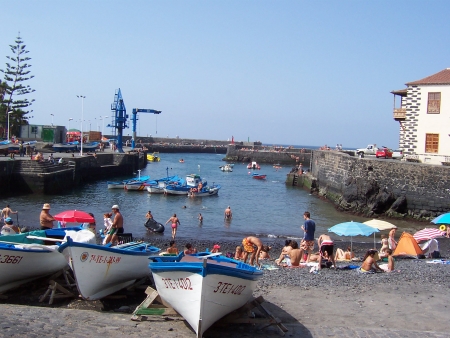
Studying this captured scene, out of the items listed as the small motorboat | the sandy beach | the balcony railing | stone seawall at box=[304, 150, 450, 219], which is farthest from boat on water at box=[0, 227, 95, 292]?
the balcony railing

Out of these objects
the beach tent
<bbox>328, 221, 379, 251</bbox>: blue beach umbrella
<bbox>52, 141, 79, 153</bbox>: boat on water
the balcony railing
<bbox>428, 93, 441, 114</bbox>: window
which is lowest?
the beach tent

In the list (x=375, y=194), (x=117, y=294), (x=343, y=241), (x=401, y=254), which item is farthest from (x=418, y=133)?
(x=117, y=294)

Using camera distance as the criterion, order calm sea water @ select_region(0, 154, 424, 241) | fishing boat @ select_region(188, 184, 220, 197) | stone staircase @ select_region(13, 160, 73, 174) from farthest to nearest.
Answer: fishing boat @ select_region(188, 184, 220, 197) < stone staircase @ select_region(13, 160, 73, 174) < calm sea water @ select_region(0, 154, 424, 241)

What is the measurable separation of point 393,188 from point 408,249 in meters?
13.5

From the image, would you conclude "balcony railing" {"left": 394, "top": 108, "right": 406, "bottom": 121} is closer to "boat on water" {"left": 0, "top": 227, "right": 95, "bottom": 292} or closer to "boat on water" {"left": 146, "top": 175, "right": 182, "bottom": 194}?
"boat on water" {"left": 146, "top": 175, "right": 182, "bottom": 194}

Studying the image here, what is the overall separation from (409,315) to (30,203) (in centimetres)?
2464

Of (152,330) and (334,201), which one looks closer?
(152,330)

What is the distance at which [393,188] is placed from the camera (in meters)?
27.7

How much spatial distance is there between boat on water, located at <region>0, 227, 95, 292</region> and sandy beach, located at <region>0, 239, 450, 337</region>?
0.38 meters

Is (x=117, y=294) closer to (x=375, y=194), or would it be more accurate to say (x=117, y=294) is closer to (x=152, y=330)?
(x=152, y=330)

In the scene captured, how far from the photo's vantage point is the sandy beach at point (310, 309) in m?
7.94

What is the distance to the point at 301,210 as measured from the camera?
Result: 31625 mm

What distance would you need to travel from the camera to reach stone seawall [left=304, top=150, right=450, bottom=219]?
84.6 ft

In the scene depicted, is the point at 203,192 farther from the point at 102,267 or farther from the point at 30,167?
the point at 102,267
